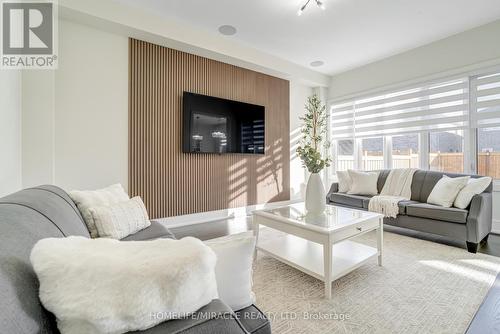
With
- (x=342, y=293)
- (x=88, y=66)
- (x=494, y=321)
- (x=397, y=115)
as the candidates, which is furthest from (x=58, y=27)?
(x=397, y=115)

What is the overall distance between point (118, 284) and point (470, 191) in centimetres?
359

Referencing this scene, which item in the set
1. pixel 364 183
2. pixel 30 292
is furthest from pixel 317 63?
pixel 30 292

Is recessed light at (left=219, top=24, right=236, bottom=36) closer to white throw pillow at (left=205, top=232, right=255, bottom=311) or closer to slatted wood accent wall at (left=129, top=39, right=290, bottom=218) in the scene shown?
slatted wood accent wall at (left=129, top=39, right=290, bottom=218)

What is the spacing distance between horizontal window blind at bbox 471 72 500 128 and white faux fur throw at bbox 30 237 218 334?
464 cm

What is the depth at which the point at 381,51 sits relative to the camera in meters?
4.23

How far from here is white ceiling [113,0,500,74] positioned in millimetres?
2930

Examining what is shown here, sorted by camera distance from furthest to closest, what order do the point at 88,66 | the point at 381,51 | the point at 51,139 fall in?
the point at 381,51, the point at 88,66, the point at 51,139

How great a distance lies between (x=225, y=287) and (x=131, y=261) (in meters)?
A: 0.36

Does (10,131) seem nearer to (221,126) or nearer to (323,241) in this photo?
(221,126)

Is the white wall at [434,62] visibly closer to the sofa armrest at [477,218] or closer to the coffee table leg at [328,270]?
the sofa armrest at [477,218]

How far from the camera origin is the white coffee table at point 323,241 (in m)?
1.77

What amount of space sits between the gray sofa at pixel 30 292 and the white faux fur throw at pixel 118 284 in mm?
26

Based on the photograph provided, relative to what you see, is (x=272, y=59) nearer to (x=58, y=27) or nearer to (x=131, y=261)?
(x=58, y=27)

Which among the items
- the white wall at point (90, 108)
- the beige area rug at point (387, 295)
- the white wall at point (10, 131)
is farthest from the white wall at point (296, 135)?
the white wall at point (10, 131)
